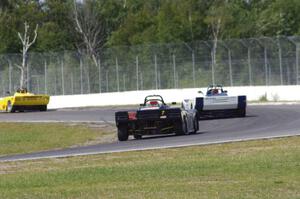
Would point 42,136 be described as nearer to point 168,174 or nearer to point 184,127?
point 184,127

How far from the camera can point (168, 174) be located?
44.1ft

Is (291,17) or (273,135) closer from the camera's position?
(273,135)

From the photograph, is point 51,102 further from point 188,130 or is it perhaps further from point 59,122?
point 188,130

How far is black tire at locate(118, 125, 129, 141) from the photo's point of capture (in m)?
23.7

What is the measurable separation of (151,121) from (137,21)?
4789 cm

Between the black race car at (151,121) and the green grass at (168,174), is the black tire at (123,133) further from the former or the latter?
the green grass at (168,174)

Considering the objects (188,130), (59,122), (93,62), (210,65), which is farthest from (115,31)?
(188,130)

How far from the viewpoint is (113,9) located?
3076 inches

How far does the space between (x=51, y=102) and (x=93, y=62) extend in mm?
4264

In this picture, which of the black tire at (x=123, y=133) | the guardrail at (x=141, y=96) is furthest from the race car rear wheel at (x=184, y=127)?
the guardrail at (x=141, y=96)

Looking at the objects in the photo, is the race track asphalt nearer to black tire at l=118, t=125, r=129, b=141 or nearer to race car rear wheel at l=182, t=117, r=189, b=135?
black tire at l=118, t=125, r=129, b=141

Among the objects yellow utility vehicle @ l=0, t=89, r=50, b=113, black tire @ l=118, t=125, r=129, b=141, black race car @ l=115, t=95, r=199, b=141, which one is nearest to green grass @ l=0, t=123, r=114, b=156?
black tire @ l=118, t=125, r=129, b=141

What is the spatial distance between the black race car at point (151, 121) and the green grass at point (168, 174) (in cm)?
478

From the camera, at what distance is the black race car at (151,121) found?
76.7 feet
